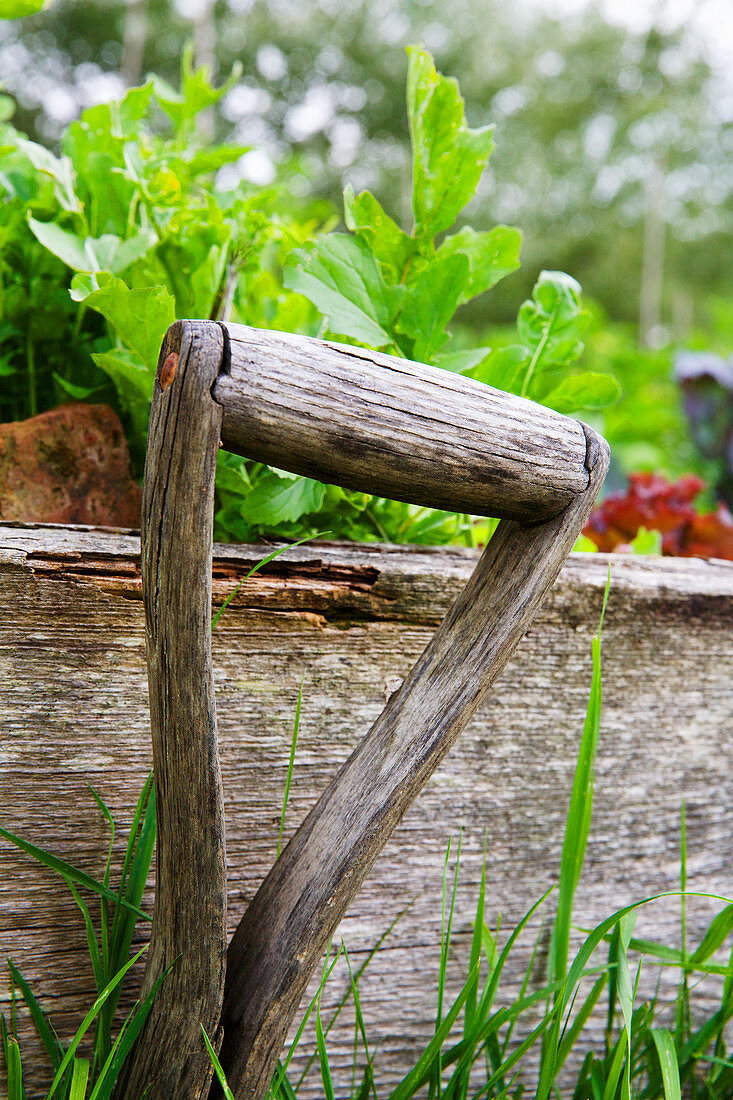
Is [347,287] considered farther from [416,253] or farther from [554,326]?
[554,326]

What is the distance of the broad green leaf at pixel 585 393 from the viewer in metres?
0.59

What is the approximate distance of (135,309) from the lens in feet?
1.47

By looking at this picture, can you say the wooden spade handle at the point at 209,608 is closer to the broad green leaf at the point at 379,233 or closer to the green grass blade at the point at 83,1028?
the green grass blade at the point at 83,1028

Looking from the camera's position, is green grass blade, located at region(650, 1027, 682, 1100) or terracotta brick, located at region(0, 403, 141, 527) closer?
green grass blade, located at region(650, 1027, 682, 1100)

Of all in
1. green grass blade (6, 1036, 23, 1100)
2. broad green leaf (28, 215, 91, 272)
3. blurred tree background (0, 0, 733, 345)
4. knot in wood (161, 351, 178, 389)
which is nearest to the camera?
knot in wood (161, 351, 178, 389)

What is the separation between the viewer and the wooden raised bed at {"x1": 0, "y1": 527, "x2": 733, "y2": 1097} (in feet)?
1.47

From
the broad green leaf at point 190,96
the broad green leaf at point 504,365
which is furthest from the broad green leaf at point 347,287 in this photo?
the broad green leaf at point 190,96

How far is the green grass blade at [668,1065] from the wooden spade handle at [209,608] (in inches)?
9.6

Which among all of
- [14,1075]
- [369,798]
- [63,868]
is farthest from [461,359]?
[14,1075]

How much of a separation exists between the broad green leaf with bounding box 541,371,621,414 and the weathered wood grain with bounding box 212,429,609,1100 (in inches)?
8.8

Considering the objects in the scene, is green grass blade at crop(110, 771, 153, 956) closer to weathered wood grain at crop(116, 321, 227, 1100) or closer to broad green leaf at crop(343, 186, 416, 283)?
weathered wood grain at crop(116, 321, 227, 1100)

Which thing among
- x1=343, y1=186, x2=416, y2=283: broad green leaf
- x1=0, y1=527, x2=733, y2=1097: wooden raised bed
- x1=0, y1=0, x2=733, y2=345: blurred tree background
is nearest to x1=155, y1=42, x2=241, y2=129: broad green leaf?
x1=343, y1=186, x2=416, y2=283: broad green leaf

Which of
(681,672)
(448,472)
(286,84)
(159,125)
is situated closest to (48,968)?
(448,472)

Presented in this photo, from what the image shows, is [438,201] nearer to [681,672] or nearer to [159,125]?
[681,672]
